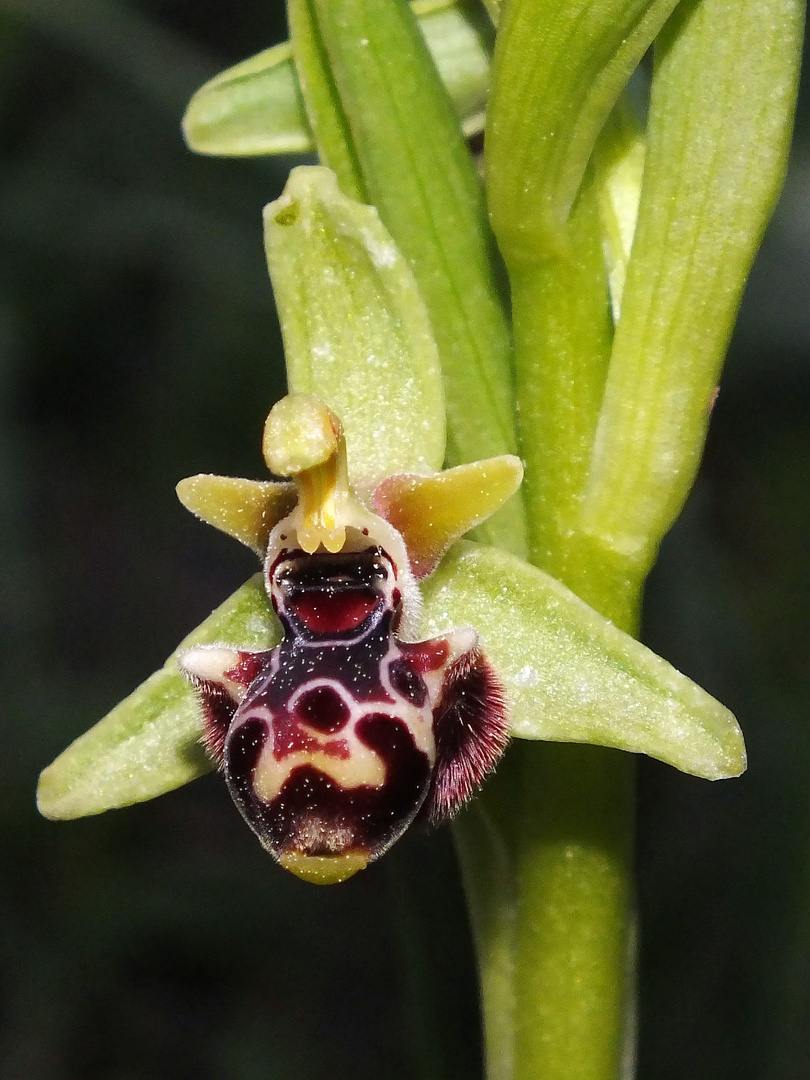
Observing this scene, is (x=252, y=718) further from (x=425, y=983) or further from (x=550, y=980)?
(x=425, y=983)

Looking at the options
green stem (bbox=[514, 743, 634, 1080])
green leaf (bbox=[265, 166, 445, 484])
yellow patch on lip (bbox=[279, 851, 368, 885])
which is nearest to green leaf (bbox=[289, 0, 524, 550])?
green leaf (bbox=[265, 166, 445, 484])

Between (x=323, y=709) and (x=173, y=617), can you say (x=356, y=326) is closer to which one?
(x=323, y=709)

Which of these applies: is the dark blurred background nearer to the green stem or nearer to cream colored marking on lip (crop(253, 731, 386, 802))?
the green stem

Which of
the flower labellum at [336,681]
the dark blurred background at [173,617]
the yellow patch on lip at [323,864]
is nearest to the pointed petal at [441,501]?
the flower labellum at [336,681]

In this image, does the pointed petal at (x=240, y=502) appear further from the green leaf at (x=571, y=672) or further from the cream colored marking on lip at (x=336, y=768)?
the cream colored marking on lip at (x=336, y=768)

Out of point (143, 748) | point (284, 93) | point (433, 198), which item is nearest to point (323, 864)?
point (143, 748)

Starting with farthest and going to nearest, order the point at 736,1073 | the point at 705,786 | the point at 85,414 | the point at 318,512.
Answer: the point at 85,414 → the point at 705,786 → the point at 736,1073 → the point at 318,512

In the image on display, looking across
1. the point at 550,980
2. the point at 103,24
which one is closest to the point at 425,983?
the point at 550,980
